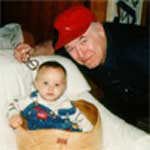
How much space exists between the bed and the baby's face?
0.22 feet

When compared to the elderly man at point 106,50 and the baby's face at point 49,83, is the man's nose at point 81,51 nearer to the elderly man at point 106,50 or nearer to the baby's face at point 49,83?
the elderly man at point 106,50

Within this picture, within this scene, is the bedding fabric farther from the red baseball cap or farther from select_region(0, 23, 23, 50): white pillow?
select_region(0, 23, 23, 50): white pillow

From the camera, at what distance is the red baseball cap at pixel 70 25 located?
163 centimetres

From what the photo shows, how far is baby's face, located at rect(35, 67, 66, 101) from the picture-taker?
1.60 m

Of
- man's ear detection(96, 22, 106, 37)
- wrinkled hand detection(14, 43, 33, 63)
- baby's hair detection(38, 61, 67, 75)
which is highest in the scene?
man's ear detection(96, 22, 106, 37)

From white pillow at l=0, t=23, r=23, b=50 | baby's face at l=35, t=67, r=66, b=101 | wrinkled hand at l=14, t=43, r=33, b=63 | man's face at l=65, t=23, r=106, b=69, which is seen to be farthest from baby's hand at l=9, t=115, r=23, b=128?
white pillow at l=0, t=23, r=23, b=50

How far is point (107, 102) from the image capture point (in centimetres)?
214

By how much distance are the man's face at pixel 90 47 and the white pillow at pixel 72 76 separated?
5 centimetres

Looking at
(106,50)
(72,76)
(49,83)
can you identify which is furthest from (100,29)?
(49,83)

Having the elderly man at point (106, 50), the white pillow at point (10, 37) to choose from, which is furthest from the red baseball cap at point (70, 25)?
the white pillow at point (10, 37)

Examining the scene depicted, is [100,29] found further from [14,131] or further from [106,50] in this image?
[14,131]

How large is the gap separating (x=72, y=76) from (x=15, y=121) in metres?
0.41

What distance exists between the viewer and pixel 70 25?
1632 millimetres

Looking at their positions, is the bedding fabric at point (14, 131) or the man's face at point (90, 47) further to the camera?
the man's face at point (90, 47)
